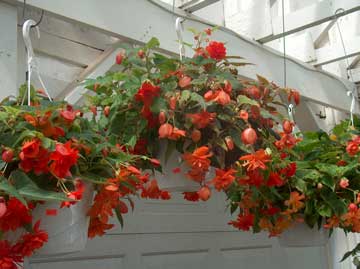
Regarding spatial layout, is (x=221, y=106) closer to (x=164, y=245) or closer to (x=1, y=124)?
(x=1, y=124)

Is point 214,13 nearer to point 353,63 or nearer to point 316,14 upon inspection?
point 316,14

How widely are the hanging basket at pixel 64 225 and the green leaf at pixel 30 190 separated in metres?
0.10

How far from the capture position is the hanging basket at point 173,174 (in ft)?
3.09

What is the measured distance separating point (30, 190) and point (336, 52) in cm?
→ 214

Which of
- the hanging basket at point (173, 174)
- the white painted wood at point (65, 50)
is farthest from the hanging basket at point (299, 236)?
the white painted wood at point (65, 50)

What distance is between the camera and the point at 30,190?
0.62 m

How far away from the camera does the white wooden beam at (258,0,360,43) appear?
1975 millimetres

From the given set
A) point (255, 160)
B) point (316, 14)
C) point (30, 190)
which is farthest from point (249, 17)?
point (30, 190)

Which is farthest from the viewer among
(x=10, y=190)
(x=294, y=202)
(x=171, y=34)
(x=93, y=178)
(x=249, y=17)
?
(x=249, y=17)

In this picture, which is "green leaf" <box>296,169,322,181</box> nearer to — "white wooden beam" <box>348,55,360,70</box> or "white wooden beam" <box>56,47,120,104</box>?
"white wooden beam" <box>56,47,120,104</box>

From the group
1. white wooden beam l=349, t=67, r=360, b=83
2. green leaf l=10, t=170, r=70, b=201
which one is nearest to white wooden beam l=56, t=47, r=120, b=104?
green leaf l=10, t=170, r=70, b=201

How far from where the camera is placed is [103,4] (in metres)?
1.49

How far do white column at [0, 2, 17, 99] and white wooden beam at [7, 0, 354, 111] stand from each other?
0.15 feet

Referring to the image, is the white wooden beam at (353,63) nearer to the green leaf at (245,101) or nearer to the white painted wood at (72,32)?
the white painted wood at (72,32)
